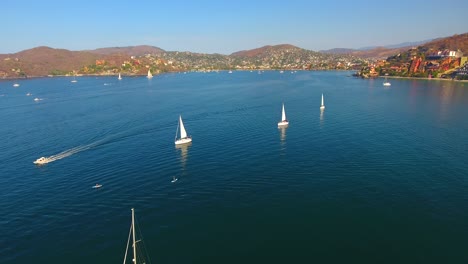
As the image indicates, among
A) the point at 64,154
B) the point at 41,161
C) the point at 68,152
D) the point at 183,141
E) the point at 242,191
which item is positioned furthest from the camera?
the point at 183,141

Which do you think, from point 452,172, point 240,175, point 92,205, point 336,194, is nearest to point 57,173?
point 92,205

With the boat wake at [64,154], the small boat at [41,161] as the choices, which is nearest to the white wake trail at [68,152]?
→ the boat wake at [64,154]

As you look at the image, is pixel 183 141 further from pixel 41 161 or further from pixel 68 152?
pixel 41 161

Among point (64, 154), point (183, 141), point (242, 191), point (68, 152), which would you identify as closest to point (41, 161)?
point (64, 154)

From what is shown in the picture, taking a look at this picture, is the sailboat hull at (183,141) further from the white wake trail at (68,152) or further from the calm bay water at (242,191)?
the white wake trail at (68,152)

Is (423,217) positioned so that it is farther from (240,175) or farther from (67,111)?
(67,111)

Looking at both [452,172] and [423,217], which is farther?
[452,172]

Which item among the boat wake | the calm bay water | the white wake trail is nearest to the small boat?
the boat wake

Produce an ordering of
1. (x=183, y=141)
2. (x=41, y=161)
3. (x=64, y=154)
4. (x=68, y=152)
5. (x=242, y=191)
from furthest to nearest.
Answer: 1. (x=183, y=141)
2. (x=68, y=152)
3. (x=64, y=154)
4. (x=41, y=161)
5. (x=242, y=191)

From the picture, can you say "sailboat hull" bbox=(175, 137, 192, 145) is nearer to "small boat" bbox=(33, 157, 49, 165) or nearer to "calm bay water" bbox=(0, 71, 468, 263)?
"calm bay water" bbox=(0, 71, 468, 263)
